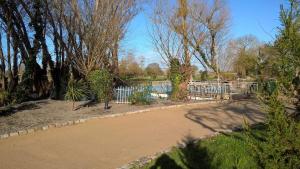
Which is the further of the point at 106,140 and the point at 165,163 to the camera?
the point at 106,140

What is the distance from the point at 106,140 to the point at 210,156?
3033mm

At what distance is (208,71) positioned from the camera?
131 feet

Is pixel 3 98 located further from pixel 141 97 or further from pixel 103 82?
pixel 141 97

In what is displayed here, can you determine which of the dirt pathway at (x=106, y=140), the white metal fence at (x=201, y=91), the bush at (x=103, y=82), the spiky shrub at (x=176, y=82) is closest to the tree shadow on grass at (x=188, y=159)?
the dirt pathway at (x=106, y=140)

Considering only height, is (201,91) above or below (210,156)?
above

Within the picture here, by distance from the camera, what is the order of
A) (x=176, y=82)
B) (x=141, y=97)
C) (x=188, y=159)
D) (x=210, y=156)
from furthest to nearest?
(x=176, y=82)
(x=141, y=97)
(x=210, y=156)
(x=188, y=159)

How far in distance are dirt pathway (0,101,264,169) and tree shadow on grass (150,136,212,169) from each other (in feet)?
1.81

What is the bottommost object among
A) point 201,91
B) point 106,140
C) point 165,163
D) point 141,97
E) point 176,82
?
point 165,163

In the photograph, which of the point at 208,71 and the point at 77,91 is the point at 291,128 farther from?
the point at 208,71

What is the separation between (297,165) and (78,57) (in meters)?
18.3

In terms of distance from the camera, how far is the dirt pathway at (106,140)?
684 centimetres

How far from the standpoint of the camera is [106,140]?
8.89 meters

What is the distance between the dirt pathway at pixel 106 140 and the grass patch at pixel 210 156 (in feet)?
1.95

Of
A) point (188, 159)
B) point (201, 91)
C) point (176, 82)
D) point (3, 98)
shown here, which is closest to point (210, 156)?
point (188, 159)
